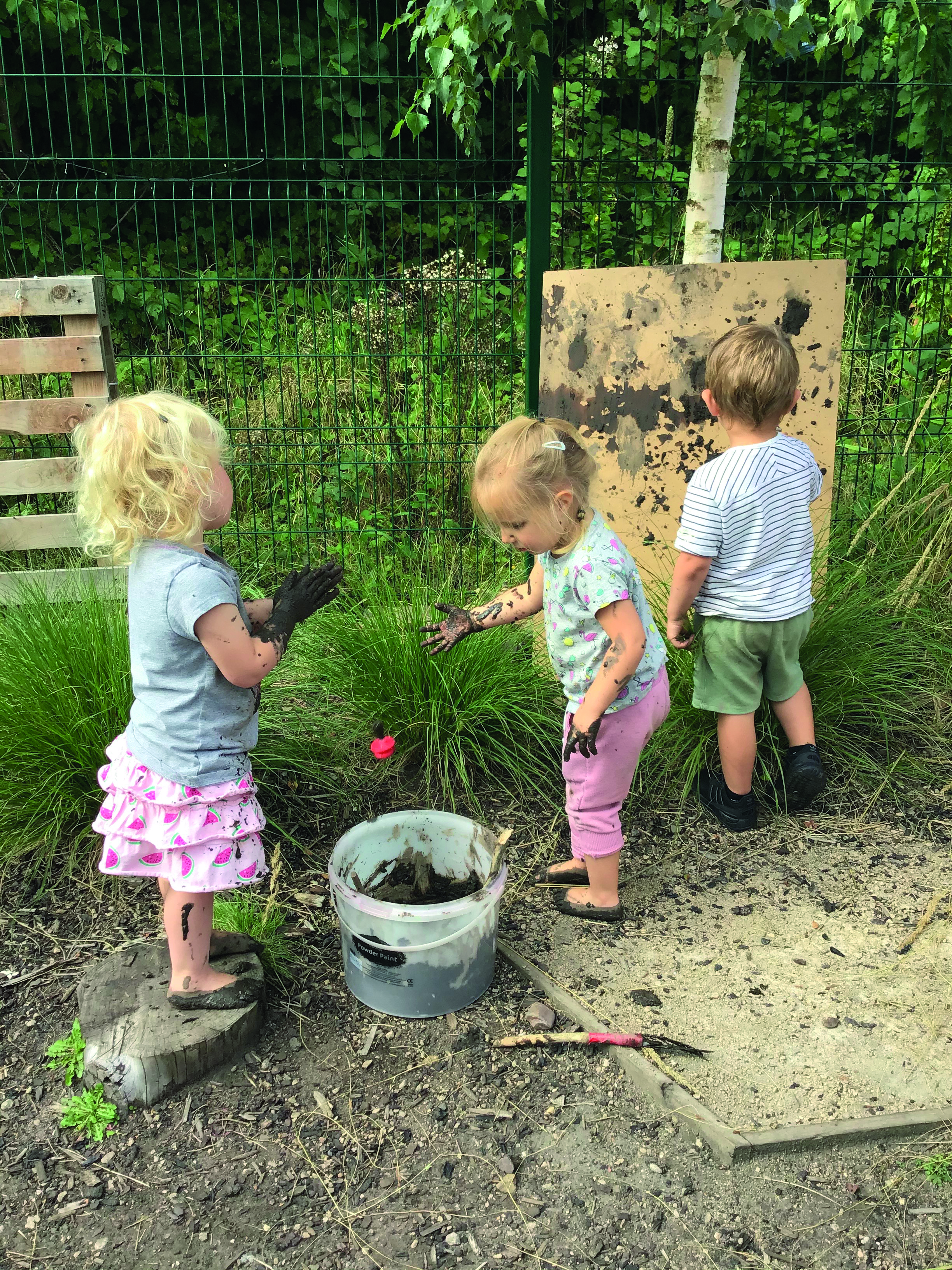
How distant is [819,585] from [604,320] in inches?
48.2

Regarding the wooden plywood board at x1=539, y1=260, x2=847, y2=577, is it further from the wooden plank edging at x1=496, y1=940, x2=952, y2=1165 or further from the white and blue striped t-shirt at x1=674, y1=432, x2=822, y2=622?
the wooden plank edging at x1=496, y1=940, x2=952, y2=1165

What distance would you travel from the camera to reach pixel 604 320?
374 cm

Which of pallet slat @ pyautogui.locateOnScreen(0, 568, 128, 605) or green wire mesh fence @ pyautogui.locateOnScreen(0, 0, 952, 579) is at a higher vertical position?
green wire mesh fence @ pyautogui.locateOnScreen(0, 0, 952, 579)

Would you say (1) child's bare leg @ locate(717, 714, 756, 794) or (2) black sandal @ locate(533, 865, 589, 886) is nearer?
(2) black sandal @ locate(533, 865, 589, 886)

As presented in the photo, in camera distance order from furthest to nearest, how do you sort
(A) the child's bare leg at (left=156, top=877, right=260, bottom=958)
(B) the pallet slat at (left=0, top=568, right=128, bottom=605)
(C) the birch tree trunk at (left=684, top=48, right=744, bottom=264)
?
(C) the birch tree trunk at (left=684, top=48, right=744, bottom=264) < (B) the pallet slat at (left=0, top=568, right=128, bottom=605) < (A) the child's bare leg at (left=156, top=877, right=260, bottom=958)

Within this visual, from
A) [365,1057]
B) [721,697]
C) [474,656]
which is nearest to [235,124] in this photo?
[474,656]

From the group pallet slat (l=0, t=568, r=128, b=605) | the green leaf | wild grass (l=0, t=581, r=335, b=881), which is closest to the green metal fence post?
the green leaf

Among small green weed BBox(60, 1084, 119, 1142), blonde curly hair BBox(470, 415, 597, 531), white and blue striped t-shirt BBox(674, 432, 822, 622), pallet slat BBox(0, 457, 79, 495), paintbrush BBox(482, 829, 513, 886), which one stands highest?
blonde curly hair BBox(470, 415, 597, 531)

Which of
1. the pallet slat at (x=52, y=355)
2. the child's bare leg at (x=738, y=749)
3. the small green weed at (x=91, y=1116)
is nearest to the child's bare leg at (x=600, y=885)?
the child's bare leg at (x=738, y=749)

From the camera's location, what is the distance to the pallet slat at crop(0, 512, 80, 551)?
14.3 feet

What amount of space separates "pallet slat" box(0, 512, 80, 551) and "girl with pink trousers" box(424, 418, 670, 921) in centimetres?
232

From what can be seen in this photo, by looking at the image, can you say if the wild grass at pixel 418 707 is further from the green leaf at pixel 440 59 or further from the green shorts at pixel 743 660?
the green leaf at pixel 440 59

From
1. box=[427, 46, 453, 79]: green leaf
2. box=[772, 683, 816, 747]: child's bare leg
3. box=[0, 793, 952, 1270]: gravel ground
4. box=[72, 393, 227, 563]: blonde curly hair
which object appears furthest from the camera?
box=[427, 46, 453, 79]: green leaf

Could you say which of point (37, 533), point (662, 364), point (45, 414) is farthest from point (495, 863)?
point (45, 414)
